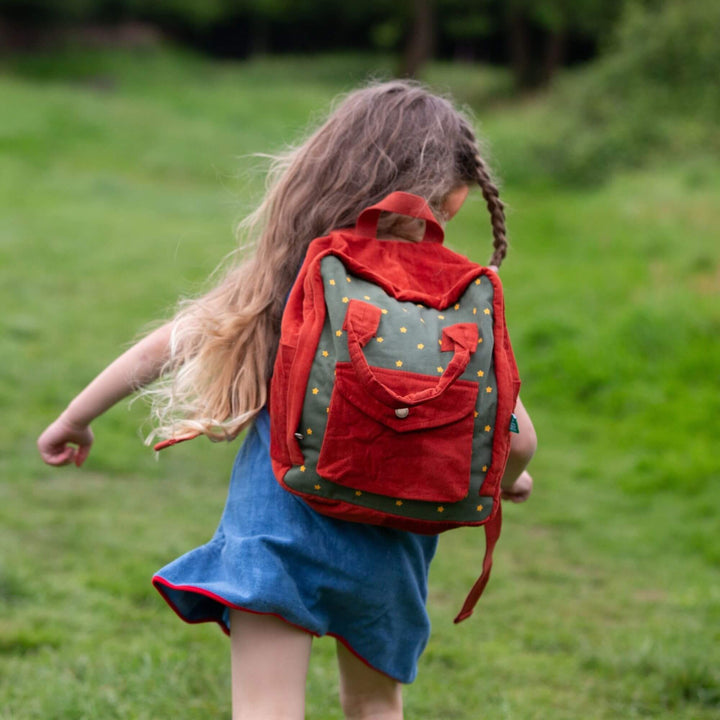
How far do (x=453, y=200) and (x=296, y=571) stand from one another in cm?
88

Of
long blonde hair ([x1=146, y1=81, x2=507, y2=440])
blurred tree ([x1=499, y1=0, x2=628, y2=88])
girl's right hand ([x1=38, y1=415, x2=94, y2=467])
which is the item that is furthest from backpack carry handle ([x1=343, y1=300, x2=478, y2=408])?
blurred tree ([x1=499, y1=0, x2=628, y2=88])

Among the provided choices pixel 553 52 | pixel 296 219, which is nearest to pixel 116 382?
pixel 296 219

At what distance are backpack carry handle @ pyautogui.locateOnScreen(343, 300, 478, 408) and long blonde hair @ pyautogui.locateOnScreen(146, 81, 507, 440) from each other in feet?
1.21

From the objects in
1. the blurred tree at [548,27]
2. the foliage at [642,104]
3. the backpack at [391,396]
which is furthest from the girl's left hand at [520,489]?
the blurred tree at [548,27]

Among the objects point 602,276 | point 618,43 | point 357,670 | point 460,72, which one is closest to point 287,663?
point 357,670

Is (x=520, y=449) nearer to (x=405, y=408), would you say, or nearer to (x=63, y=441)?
(x=405, y=408)

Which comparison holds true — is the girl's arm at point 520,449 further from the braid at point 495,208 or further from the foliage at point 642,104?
the foliage at point 642,104

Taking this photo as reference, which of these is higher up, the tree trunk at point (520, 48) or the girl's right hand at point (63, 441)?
the girl's right hand at point (63, 441)

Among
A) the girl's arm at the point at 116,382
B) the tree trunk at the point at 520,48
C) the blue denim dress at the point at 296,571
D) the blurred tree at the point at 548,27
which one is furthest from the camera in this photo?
the tree trunk at the point at 520,48

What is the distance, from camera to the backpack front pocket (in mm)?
1808

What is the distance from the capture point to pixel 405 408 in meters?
1.79

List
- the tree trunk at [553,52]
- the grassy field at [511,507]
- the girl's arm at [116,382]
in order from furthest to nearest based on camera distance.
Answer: the tree trunk at [553,52]
the grassy field at [511,507]
the girl's arm at [116,382]

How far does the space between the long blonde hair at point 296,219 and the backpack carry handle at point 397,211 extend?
0.37ft

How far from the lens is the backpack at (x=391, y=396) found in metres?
1.81
